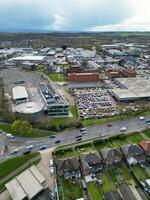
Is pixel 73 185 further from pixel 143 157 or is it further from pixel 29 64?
pixel 29 64

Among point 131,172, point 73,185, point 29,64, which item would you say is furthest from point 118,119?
point 29,64

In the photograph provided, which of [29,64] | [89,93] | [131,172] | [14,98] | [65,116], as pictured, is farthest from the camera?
[29,64]

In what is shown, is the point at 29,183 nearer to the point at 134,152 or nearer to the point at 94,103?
the point at 134,152

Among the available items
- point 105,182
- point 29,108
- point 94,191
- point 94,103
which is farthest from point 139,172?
point 94,103

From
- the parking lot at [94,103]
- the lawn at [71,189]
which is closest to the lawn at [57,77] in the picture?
the parking lot at [94,103]

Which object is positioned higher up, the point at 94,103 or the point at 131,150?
the point at 131,150

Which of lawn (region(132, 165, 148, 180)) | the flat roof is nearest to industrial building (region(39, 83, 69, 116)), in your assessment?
the flat roof
